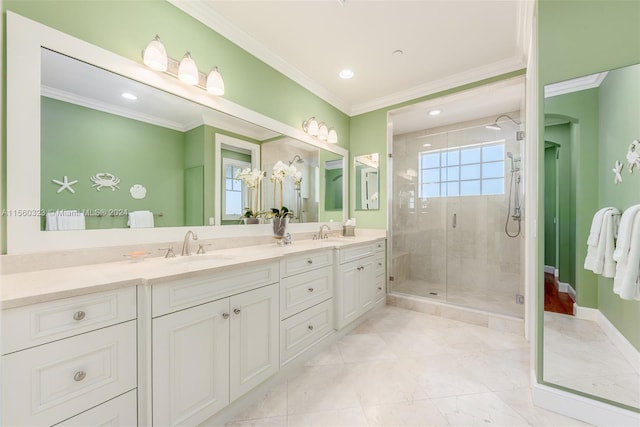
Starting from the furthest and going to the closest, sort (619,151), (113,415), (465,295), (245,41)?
1. (465,295)
2. (245,41)
3. (619,151)
4. (113,415)

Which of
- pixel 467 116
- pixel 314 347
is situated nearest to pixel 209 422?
pixel 314 347

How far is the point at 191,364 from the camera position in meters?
1.22

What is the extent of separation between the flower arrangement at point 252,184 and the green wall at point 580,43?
A: 2034 millimetres

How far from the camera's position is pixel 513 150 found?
124 inches

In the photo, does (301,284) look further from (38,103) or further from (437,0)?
(437,0)

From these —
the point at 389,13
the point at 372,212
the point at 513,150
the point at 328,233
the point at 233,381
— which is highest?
the point at 389,13

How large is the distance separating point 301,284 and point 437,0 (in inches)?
88.5

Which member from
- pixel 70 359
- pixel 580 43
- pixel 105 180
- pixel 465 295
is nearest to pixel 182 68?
pixel 105 180

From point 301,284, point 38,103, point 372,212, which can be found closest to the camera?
point 38,103

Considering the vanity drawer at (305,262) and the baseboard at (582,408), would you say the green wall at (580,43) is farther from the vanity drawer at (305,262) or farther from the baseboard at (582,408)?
the vanity drawer at (305,262)

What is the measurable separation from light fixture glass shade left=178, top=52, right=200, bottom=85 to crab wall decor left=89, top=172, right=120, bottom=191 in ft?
2.54

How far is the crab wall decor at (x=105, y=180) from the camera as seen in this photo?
54.8 inches

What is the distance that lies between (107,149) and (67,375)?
1.11m

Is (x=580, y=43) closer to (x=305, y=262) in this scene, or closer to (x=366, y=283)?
(x=305, y=262)
